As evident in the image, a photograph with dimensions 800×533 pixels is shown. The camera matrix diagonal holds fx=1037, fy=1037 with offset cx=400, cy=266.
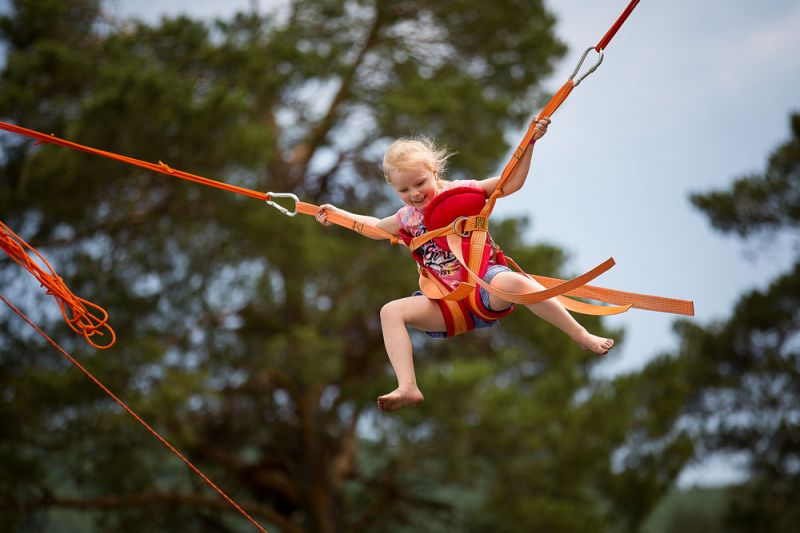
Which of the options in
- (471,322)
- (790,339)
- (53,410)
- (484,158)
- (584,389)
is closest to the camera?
(471,322)

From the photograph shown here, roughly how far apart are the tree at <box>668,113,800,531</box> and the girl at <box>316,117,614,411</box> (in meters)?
12.6

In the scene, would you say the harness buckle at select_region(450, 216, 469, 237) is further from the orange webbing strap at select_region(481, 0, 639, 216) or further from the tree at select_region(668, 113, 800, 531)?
the tree at select_region(668, 113, 800, 531)

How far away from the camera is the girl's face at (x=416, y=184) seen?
3256mm

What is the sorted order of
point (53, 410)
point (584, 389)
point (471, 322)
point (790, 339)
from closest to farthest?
point (471, 322), point (53, 410), point (584, 389), point (790, 339)

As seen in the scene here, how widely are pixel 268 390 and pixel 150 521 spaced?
2.03 metres

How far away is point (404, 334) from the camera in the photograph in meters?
3.24

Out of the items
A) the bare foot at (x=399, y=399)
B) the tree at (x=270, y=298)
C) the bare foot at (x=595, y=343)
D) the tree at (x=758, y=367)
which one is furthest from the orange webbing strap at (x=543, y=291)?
the tree at (x=758, y=367)

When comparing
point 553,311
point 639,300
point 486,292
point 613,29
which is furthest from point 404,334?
point 613,29

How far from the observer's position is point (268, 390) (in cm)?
1253

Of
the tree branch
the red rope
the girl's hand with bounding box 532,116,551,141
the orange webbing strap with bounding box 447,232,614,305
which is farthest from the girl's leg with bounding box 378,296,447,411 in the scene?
the tree branch

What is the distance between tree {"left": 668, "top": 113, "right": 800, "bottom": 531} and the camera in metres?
15.2

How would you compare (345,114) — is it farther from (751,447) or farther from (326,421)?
(751,447)

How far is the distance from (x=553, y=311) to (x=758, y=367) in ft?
44.3

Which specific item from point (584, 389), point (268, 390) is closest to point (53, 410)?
point (268, 390)
